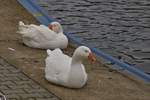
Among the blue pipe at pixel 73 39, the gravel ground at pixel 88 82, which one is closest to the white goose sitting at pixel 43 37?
the gravel ground at pixel 88 82

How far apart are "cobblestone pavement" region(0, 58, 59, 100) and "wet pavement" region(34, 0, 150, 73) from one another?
309 cm

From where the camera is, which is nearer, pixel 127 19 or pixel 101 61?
pixel 101 61

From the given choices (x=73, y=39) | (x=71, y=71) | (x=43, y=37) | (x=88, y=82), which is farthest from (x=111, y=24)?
(x=71, y=71)

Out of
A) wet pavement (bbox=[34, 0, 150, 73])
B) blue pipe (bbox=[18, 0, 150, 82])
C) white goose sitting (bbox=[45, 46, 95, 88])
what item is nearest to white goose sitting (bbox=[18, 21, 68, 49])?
blue pipe (bbox=[18, 0, 150, 82])

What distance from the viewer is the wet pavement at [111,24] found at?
12.2 meters

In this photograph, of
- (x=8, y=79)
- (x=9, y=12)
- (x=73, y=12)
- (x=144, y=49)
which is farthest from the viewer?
(x=73, y=12)

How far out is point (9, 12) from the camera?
547 inches

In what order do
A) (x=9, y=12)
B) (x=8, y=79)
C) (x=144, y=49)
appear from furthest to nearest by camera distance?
(x=9, y=12) < (x=144, y=49) < (x=8, y=79)

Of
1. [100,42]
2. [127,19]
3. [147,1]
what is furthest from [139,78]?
[147,1]

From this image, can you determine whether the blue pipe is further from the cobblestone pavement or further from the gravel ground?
the cobblestone pavement

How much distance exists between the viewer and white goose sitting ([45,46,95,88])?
8770 mm

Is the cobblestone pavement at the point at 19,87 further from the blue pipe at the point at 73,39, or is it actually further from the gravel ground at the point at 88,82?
the blue pipe at the point at 73,39

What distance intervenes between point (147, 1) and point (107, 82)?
8369 millimetres

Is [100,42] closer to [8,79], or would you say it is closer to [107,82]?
[107,82]
